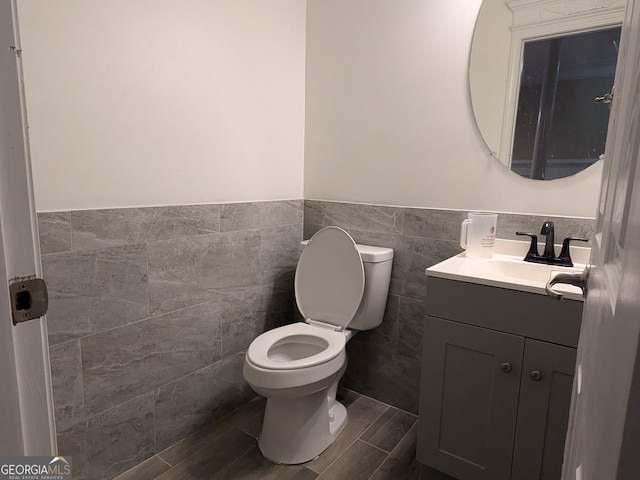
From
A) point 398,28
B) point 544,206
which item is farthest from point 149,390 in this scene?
point 398,28

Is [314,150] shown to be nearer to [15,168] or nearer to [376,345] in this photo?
[376,345]

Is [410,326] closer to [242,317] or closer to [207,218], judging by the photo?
[242,317]

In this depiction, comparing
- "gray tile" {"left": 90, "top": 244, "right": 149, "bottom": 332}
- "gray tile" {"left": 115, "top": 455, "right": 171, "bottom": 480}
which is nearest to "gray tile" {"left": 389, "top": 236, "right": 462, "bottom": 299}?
"gray tile" {"left": 90, "top": 244, "right": 149, "bottom": 332}

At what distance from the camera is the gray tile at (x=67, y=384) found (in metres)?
1.32

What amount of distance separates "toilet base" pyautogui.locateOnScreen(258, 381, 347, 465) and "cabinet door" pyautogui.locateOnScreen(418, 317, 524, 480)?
17.0 inches

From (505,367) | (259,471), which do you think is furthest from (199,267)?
(505,367)

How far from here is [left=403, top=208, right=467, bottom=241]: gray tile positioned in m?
1.74

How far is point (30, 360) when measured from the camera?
1.80 ft

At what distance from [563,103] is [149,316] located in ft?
5.95

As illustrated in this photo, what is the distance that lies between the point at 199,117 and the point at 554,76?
4.68 ft

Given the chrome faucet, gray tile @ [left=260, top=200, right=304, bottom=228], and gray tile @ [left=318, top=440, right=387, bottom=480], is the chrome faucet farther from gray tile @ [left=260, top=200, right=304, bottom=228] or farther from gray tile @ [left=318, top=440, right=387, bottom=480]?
gray tile @ [left=260, top=200, right=304, bottom=228]

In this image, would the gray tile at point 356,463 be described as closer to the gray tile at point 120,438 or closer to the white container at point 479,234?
the gray tile at point 120,438

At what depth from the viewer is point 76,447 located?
1.40 metres

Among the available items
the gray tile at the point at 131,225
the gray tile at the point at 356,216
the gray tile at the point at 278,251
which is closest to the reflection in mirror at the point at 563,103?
the gray tile at the point at 356,216
